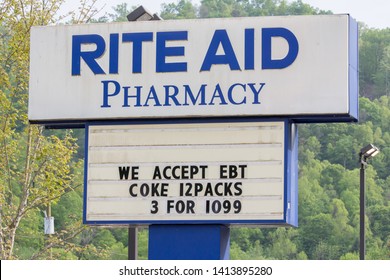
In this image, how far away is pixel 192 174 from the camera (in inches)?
656

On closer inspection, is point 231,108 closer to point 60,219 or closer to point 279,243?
point 60,219

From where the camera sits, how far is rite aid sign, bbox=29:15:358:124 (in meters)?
16.4

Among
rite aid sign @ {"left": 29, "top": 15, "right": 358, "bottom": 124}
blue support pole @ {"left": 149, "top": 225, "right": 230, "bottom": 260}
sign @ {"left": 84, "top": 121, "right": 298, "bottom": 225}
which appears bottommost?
blue support pole @ {"left": 149, "top": 225, "right": 230, "bottom": 260}

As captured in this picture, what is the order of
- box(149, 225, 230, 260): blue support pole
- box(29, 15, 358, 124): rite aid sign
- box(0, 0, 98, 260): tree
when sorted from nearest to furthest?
box(29, 15, 358, 124): rite aid sign
box(149, 225, 230, 260): blue support pole
box(0, 0, 98, 260): tree

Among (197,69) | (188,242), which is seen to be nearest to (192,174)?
(188,242)

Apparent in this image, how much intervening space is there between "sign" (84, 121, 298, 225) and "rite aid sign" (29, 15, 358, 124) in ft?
0.94

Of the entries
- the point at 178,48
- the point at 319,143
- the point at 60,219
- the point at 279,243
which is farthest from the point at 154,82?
the point at 319,143

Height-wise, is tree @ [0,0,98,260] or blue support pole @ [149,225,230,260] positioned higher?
tree @ [0,0,98,260]

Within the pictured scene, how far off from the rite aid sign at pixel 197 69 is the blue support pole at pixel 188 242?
148cm

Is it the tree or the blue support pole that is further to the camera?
the tree

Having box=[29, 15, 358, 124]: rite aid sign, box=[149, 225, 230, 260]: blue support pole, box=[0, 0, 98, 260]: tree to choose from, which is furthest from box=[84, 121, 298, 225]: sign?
box=[0, 0, 98, 260]: tree

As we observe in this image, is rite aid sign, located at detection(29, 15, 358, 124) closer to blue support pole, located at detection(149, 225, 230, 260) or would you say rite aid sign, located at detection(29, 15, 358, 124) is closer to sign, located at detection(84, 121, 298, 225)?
sign, located at detection(84, 121, 298, 225)

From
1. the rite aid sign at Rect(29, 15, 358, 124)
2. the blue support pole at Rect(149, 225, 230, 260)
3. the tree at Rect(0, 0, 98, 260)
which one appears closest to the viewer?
the rite aid sign at Rect(29, 15, 358, 124)
